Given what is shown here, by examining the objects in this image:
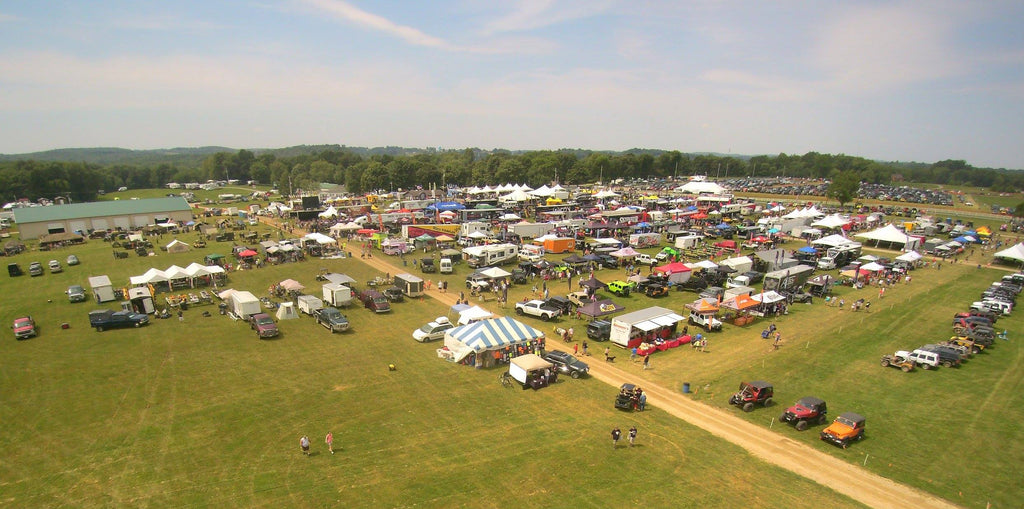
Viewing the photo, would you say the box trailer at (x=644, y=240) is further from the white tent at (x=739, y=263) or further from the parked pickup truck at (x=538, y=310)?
the parked pickup truck at (x=538, y=310)

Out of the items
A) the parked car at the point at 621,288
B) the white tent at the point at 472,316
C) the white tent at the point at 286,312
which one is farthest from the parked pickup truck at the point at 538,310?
the white tent at the point at 286,312

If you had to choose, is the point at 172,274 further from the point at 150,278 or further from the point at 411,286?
the point at 411,286

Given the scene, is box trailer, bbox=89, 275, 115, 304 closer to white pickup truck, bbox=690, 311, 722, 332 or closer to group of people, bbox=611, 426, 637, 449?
group of people, bbox=611, 426, 637, 449

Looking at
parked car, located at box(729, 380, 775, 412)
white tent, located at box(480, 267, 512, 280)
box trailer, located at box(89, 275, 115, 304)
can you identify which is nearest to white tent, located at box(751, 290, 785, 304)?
parked car, located at box(729, 380, 775, 412)

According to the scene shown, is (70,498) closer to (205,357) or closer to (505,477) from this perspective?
(205,357)

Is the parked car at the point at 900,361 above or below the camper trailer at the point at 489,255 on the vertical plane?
below
